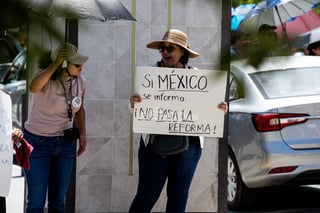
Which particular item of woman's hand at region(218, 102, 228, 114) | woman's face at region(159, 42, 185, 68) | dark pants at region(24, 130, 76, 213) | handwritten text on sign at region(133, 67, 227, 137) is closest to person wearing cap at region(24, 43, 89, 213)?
dark pants at region(24, 130, 76, 213)

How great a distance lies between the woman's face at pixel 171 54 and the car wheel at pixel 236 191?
2040 mm

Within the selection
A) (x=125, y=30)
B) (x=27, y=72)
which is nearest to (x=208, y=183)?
(x=125, y=30)

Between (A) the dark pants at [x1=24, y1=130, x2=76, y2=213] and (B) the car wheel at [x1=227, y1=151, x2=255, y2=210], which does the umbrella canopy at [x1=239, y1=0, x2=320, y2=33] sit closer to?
(A) the dark pants at [x1=24, y1=130, x2=76, y2=213]

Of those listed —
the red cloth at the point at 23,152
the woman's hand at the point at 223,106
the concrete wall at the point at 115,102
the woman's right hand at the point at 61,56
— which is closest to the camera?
the woman's right hand at the point at 61,56

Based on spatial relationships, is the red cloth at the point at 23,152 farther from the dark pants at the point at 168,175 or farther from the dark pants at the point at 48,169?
the dark pants at the point at 168,175

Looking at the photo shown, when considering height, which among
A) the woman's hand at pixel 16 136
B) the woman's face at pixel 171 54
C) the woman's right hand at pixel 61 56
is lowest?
the woman's hand at pixel 16 136

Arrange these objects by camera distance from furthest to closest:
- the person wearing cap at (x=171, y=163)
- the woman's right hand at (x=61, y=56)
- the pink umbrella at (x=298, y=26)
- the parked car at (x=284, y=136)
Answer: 1. the parked car at (x=284, y=136)
2. the person wearing cap at (x=171, y=163)
3. the woman's right hand at (x=61, y=56)
4. the pink umbrella at (x=298, y=26)

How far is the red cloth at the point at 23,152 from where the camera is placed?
532 cm

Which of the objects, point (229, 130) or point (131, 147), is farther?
point (229, 130)

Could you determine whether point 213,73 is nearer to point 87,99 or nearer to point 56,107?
point 56,107

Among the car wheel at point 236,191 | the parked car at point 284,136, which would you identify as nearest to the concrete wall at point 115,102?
the parked car at point 284,136

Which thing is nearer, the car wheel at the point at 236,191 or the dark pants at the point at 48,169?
the dark pants at the point at 48,169

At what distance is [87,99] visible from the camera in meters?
6.86

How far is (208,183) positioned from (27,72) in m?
5.52
